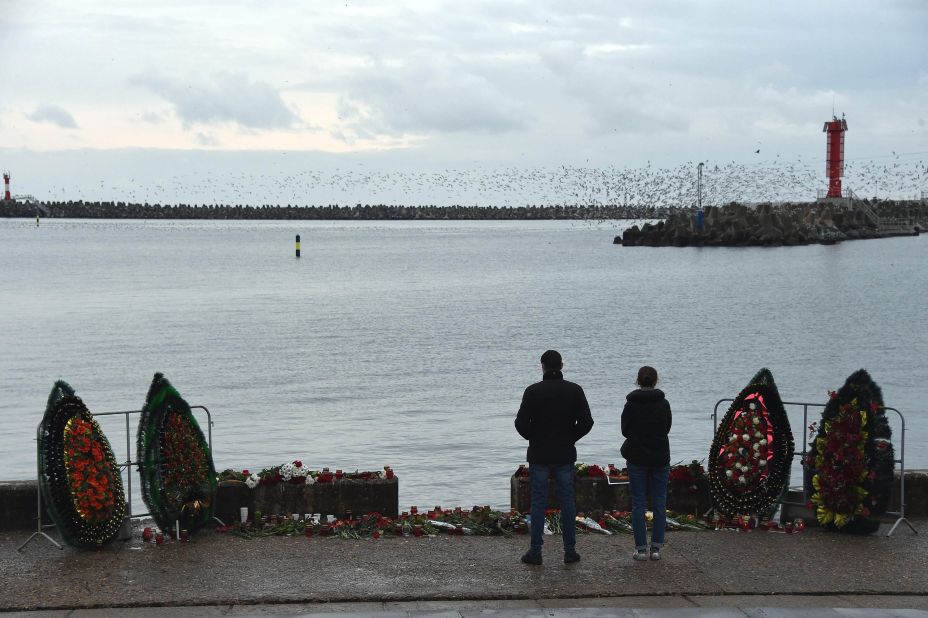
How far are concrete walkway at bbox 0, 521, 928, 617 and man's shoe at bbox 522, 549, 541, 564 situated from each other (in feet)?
0.37

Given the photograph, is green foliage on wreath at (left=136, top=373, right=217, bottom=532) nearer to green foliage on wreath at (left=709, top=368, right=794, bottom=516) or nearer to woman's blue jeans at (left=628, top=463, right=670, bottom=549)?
woman's blue jeans at (left=628, top=463, right=670, bottom=549)

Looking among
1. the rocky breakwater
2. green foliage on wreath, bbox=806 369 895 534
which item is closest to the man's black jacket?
green foliage on wreath, bbox=806 369 895 534

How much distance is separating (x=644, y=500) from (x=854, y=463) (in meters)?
1.94

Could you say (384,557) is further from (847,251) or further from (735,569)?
(847,251)

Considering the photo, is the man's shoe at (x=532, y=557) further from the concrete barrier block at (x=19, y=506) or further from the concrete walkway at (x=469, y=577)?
the concrete barrier block at (x=19, y=506)

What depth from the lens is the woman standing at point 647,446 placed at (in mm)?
9039

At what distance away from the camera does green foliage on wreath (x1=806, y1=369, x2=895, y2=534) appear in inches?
383

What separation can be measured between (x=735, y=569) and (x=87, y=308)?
55.1 meters

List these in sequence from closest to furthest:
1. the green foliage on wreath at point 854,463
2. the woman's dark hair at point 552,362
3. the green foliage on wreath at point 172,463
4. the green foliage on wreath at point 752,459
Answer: the woman's dark hair at point 552,362 < the green foliage on wreath at point 172,463 < the green foliage on wreath at point 854,463 < the green foliage on wreath at point 752,459

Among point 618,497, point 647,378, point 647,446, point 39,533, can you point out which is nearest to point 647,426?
point 647,446

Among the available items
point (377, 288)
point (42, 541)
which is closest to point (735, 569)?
point (42, 541)

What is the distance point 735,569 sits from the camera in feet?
28.5

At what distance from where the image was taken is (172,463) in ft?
32.2

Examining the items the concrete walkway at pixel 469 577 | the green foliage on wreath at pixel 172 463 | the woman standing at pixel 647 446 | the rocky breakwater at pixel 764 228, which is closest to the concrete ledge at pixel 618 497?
the concrete walkway at pixel 469 577
